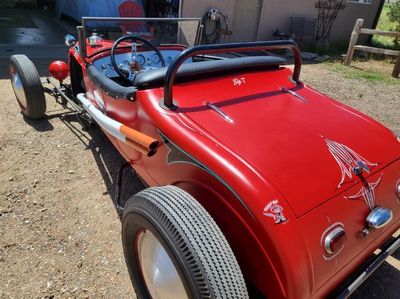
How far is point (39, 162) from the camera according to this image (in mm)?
3393

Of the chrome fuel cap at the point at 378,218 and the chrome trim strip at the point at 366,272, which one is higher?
the chrome fuel cap at the point at 378,218

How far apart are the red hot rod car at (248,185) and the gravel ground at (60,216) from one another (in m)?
0.46

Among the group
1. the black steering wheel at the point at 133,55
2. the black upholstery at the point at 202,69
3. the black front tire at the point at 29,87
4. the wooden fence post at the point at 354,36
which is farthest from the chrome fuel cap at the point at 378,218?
the wooden fence post at the point at 354,36

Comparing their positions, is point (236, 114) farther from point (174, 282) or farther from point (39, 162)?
point (39, 162)

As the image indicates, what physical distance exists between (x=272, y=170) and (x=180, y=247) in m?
0.58

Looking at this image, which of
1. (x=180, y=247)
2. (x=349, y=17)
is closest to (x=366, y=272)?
(x=180, y=247)

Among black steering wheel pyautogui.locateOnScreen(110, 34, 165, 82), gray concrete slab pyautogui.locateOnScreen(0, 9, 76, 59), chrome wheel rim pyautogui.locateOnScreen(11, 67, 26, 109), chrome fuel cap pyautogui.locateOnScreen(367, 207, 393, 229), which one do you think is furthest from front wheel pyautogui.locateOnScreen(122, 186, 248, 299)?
gray concrete slab pyautogui.locateOnScreen(0, 9, 76, 59)

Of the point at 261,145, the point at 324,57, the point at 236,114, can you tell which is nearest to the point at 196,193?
the point at 261,145

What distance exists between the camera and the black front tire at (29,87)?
3805mm

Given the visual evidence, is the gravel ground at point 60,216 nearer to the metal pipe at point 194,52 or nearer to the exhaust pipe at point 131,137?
the exhaust pipe at point 131,137

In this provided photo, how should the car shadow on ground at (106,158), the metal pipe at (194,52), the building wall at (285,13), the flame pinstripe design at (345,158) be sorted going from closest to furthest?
the flame pinstripe design at (345,158), the metal pipe at (194,52), the car shadow on ground at (106,158), the building wall at (285,13)

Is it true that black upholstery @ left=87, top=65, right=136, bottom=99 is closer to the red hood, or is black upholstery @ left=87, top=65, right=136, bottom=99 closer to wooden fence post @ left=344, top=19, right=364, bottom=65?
the red hood

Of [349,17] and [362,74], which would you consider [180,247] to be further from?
[349,17]

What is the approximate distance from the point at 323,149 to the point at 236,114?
1.77ft
